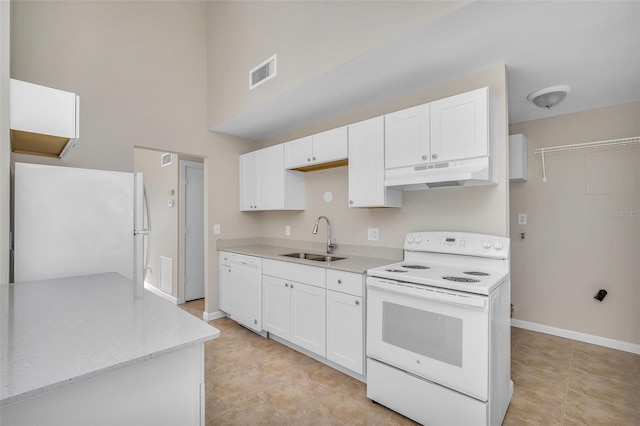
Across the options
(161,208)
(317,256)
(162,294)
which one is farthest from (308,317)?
(161,208)

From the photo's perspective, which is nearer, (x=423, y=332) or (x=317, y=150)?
(x=423, y=332)

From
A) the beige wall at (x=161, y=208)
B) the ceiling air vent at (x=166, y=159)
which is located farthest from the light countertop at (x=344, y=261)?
the ceiling air vent at (x=166, y=159)

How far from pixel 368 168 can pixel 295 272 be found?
1.12m

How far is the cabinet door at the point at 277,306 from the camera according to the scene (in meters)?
2.80

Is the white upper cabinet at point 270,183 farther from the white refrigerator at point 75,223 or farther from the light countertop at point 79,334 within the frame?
the light countertop at point 79,334

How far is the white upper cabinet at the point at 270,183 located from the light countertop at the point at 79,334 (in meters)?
2.05

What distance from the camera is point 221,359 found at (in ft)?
8.79

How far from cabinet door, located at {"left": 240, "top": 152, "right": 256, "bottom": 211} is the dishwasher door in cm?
70

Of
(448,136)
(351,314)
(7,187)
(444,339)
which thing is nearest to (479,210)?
(448,136)

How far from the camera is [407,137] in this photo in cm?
228

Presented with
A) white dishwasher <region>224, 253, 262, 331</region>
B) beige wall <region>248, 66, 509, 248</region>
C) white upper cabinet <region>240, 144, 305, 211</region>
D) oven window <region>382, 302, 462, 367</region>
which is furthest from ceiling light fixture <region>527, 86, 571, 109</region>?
white dishwasher <region>224, 253, 262, 331</region>

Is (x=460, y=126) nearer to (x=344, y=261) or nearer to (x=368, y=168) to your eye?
(x=368, y=168)

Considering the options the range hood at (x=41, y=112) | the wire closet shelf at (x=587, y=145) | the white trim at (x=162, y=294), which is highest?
A: the wire closet shelf at (x=587, y=145)

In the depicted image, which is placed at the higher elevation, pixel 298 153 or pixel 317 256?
pixel 298 153
